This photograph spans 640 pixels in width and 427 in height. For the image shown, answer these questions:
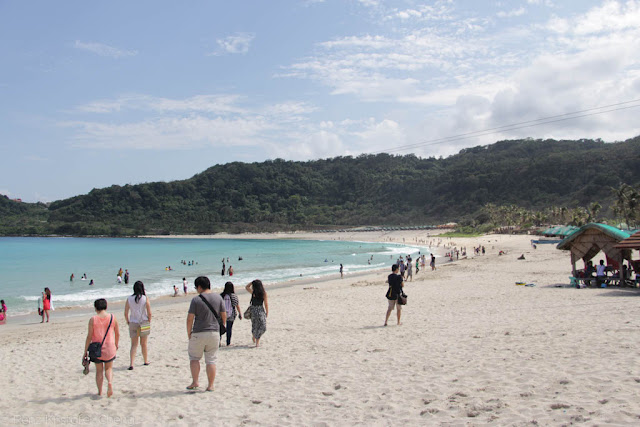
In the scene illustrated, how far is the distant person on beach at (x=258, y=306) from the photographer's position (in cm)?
767

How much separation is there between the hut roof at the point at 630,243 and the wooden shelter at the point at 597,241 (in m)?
0.17

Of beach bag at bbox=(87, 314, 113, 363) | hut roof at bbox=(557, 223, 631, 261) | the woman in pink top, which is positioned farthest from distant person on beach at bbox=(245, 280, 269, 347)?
hut roof at bbox=(557, 223, 631, 261)

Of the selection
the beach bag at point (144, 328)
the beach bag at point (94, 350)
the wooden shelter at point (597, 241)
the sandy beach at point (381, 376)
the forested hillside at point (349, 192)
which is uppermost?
the forested hillside at point (349, 192)

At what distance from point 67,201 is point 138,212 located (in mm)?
38707

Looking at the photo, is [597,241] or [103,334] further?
[597,241]

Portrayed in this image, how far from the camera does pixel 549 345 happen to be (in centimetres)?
627

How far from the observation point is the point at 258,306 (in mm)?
7859

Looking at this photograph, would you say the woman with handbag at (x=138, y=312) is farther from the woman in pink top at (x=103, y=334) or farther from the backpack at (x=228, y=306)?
the backpack at (x=228, y=306)

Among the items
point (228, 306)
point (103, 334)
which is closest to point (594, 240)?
point (228, 306)

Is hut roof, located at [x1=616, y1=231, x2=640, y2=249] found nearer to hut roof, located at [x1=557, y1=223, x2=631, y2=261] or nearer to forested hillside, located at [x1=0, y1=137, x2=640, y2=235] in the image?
hut roof, located at [x1=557, y1=223, x2=631, y2=261]

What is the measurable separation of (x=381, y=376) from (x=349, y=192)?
15034 centimetres

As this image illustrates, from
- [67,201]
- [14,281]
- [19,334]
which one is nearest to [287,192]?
[67,201]

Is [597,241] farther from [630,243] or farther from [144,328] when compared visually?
[144,328]

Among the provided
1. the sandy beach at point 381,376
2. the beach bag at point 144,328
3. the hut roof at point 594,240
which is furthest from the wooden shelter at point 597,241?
the beach bag at point 144,328
